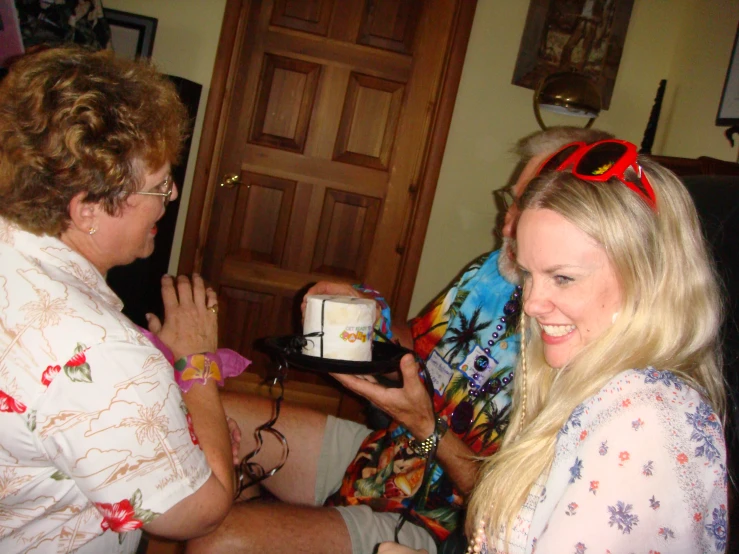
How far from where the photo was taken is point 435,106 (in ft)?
9.08

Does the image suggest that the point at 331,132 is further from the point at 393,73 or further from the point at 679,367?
the point at 679,367

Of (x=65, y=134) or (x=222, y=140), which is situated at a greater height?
(x=222, y=140)

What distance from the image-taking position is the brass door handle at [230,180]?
9.10ft

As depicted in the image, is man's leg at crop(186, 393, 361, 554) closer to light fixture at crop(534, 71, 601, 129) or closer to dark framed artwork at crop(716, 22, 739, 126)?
light fixture at crop(534, 71, 601, 129)

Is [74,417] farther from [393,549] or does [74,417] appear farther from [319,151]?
[319,151]

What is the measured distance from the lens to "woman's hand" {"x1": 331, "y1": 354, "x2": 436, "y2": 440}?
1.21 m

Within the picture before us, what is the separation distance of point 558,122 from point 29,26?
7.21ft

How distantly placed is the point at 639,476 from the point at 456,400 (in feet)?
2.37

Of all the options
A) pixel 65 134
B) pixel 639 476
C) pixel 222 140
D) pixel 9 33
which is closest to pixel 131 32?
pixel 222 140

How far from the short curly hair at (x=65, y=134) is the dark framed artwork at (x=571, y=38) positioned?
2.22 m

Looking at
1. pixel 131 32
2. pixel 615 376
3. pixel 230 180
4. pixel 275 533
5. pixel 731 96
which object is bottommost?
pixel 275 533

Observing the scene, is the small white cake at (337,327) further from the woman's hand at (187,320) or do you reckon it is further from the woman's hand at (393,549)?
the woman's hand at (393,549)

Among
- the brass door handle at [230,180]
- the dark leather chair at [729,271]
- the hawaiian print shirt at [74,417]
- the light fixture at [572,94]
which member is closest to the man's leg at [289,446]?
the hawaiian print shirt at [74,417]

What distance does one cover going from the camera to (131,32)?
103 inches
